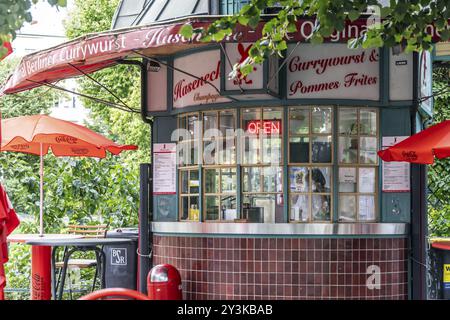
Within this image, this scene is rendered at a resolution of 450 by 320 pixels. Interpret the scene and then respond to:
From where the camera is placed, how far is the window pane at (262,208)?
10.9 meters

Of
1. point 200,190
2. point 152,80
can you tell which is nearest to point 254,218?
point 200,190

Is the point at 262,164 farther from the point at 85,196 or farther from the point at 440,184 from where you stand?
the point at 440,184

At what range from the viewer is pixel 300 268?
34.8 feet

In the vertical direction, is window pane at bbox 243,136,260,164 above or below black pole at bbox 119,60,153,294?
above

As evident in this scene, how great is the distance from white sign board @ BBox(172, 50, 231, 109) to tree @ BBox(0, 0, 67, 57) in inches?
111

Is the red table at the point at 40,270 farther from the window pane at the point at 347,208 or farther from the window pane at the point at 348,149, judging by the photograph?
the window pane at the point at 348,149

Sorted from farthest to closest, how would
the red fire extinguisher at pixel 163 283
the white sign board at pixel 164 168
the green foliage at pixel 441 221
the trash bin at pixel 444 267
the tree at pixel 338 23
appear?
the green foliage at pixel 441 221, the white sign board at pixel 164 168, the trash bin at pixel 444 267, the red fire extinguisher at pixel 163 283, the tree at pixel 338 23

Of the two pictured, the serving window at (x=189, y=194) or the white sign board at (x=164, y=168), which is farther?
the white sign board at (x=164, y=168)

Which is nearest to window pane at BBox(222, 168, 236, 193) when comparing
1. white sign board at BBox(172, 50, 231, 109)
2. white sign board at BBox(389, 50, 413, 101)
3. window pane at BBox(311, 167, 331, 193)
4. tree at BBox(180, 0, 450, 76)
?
white sign board at BBox(172, 50, 231, 109)

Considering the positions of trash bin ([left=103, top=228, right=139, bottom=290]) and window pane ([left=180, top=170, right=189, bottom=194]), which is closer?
window pane ([left=180, top=170, right=189, bottom=194])

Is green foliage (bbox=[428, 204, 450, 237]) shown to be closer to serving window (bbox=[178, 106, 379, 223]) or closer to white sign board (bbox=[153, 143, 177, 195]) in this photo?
serving window (bbox=[178, 106, 379, 223])

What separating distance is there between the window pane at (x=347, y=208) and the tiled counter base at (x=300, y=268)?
32 cm

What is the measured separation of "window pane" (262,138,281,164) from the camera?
1093 cm

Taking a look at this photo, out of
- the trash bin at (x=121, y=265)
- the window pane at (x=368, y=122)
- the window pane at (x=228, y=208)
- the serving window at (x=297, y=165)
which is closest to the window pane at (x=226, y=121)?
the serving window at (x=297, y=165)
